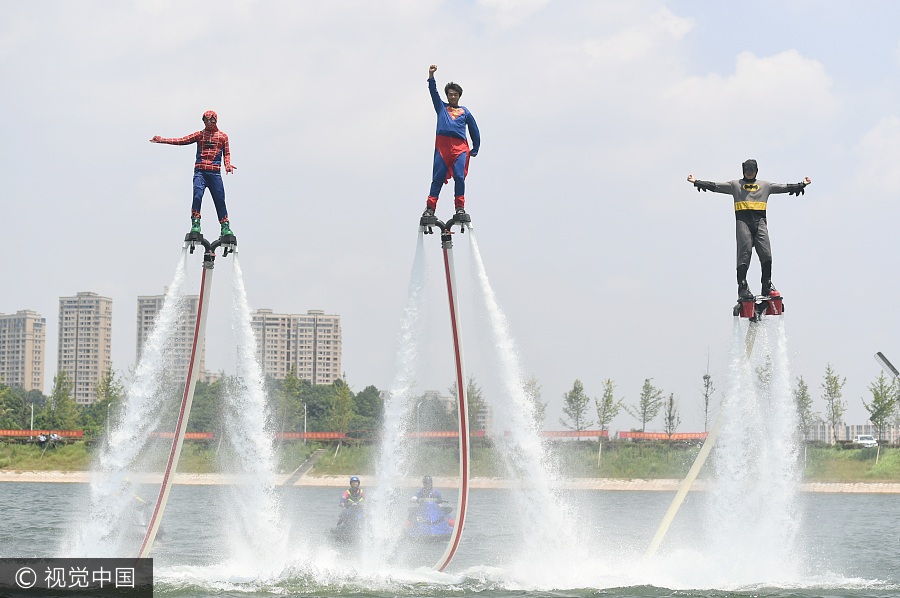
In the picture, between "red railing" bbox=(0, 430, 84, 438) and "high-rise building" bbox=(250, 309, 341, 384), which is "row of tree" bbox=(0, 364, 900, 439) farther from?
"high-rise building" bbox=(250, 309, 341, 384)

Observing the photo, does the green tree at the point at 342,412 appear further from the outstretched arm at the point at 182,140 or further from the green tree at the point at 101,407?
the outstretched arm at the point at 182,140

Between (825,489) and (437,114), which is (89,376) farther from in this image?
(437,114)

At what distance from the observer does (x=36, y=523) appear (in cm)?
4228

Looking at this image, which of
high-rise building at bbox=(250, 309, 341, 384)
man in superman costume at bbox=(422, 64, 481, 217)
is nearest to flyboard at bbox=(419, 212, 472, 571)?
man in superman costume at bbox=(422, 64, 481, 217)

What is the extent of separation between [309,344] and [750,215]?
13303cm

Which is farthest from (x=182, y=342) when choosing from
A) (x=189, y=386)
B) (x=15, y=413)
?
(x=15, y=413)

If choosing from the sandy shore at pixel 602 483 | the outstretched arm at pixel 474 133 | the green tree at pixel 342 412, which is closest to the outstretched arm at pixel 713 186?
the outstretched arm at pixel 474 133

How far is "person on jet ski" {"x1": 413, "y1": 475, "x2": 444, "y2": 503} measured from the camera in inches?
1303

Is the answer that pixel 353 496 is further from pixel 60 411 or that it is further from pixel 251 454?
pixel 60 411

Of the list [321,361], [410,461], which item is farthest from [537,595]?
[321,361]

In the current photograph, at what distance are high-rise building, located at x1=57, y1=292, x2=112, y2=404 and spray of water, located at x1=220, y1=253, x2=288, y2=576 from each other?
155268 mm

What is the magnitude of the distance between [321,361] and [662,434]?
79.4 meters

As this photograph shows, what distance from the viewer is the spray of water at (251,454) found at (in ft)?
75.8

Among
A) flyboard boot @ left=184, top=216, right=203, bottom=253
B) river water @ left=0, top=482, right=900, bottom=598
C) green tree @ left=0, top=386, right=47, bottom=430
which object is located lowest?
river water @ left=0, top=482, right=900, bottom=598
